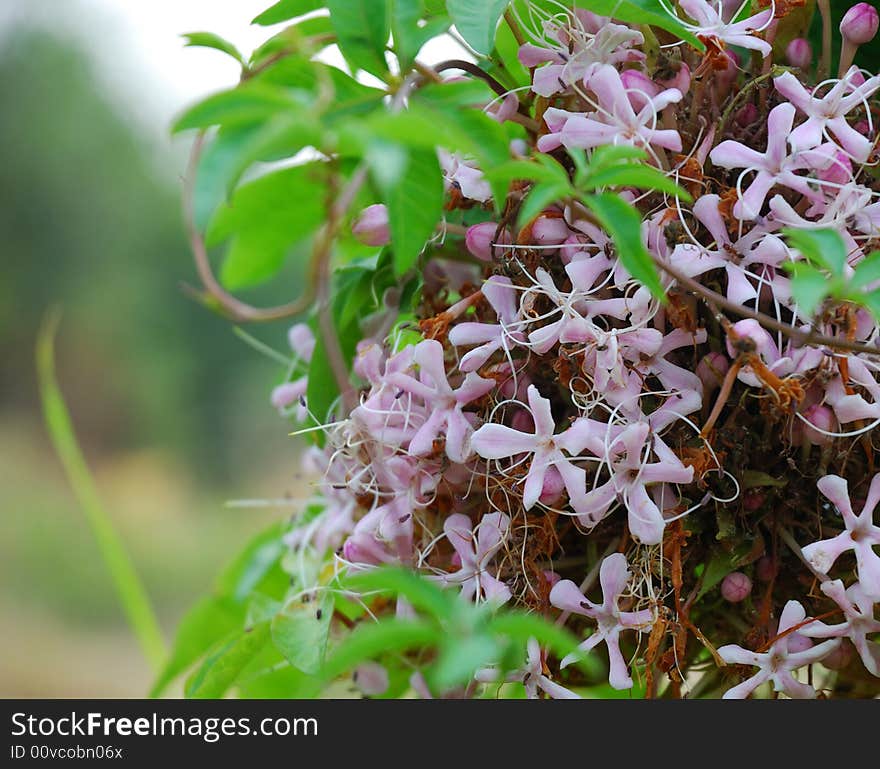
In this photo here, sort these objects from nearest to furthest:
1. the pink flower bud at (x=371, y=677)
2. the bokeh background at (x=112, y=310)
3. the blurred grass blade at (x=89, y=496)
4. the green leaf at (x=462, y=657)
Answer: the green leaf at (x=462, y=657) → the pink flower bud at (x=371, y=677) → the blurred grass blade at (x=89, y=496) → the bokeh background at (x=112, y=310)

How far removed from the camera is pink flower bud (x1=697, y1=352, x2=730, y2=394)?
0.87 ft

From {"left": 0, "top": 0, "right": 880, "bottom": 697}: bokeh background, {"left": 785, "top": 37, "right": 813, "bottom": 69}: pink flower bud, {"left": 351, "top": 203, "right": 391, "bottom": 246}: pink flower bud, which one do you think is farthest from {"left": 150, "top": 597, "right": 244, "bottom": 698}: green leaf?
{"left": 0, "top": 0, "right": 880, "bottom": 697}: bokeh background

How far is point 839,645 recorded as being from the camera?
28 cm

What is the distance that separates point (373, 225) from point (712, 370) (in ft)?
0.37

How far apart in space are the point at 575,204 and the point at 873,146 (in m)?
0.11

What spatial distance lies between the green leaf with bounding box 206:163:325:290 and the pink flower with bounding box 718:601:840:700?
6.7 inches

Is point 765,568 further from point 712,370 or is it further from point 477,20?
point 477,20

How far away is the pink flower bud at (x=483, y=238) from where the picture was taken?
0.29 metres

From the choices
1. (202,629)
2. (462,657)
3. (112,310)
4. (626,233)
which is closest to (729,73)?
(626,233)

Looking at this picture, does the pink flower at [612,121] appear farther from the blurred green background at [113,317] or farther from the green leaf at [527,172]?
the blurred green background at [113,317]

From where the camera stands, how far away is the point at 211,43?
247mm

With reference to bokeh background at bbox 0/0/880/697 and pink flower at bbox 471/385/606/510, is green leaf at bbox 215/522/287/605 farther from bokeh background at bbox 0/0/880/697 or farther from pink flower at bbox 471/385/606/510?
bokeh background at bbox 0/0/880/697

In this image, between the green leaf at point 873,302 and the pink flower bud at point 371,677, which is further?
the pink flower bud at point 371,677

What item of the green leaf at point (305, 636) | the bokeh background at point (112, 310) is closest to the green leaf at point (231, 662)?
the green leaf at point (305, 636)
